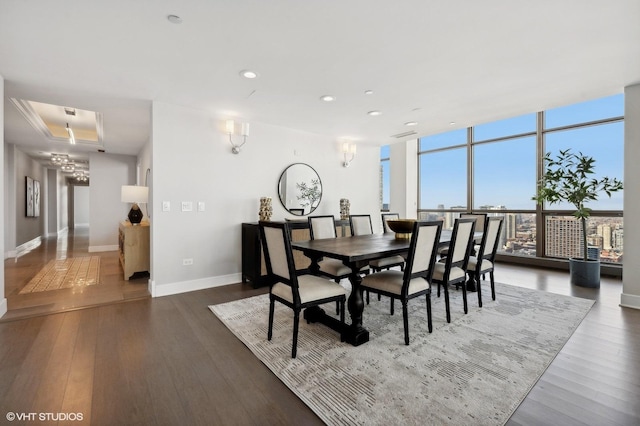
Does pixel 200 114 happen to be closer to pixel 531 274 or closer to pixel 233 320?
pixel 233 320

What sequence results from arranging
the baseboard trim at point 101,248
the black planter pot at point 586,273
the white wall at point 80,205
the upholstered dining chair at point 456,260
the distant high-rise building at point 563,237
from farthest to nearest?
the white wall at point 80,205 < the baseboard trim at point 101,248 < the distant high-rise building at point 563,237 < the black planter pot at point 586,273 < the upholstered dining chair at point 456,260

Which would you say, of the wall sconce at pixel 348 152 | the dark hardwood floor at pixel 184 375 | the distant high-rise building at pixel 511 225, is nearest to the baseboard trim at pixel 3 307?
the dark hardwood floor at pixel 184 375

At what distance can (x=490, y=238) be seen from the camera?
11.4ft

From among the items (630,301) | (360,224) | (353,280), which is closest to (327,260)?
(360,224)

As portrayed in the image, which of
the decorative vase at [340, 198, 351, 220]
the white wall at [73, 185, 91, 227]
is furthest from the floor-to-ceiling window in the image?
the white wall at [73, 185, 91, 227]

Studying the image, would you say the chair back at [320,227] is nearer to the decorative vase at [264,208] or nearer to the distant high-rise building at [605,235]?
the decorative vase at [264,208]

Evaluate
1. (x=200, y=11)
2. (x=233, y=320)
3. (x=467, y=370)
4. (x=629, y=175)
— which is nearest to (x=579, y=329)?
(x=467, y=370)

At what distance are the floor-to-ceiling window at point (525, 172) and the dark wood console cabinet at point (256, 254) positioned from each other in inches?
153

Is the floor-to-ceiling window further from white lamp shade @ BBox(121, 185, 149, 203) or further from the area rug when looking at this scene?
the area rug

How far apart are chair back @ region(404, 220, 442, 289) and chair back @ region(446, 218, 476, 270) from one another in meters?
0.32

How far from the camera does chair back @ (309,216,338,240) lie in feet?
12.0

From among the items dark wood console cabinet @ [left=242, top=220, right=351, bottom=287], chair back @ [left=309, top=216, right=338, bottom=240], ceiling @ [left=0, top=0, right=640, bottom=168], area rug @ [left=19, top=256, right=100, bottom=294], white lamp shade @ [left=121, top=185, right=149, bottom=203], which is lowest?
area rug @ [left=19, top=256, right=100, bottom=294]

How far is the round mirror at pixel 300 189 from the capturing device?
487 centimetres

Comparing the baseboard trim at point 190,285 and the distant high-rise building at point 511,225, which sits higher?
the distant high-rise building at point 511,225
